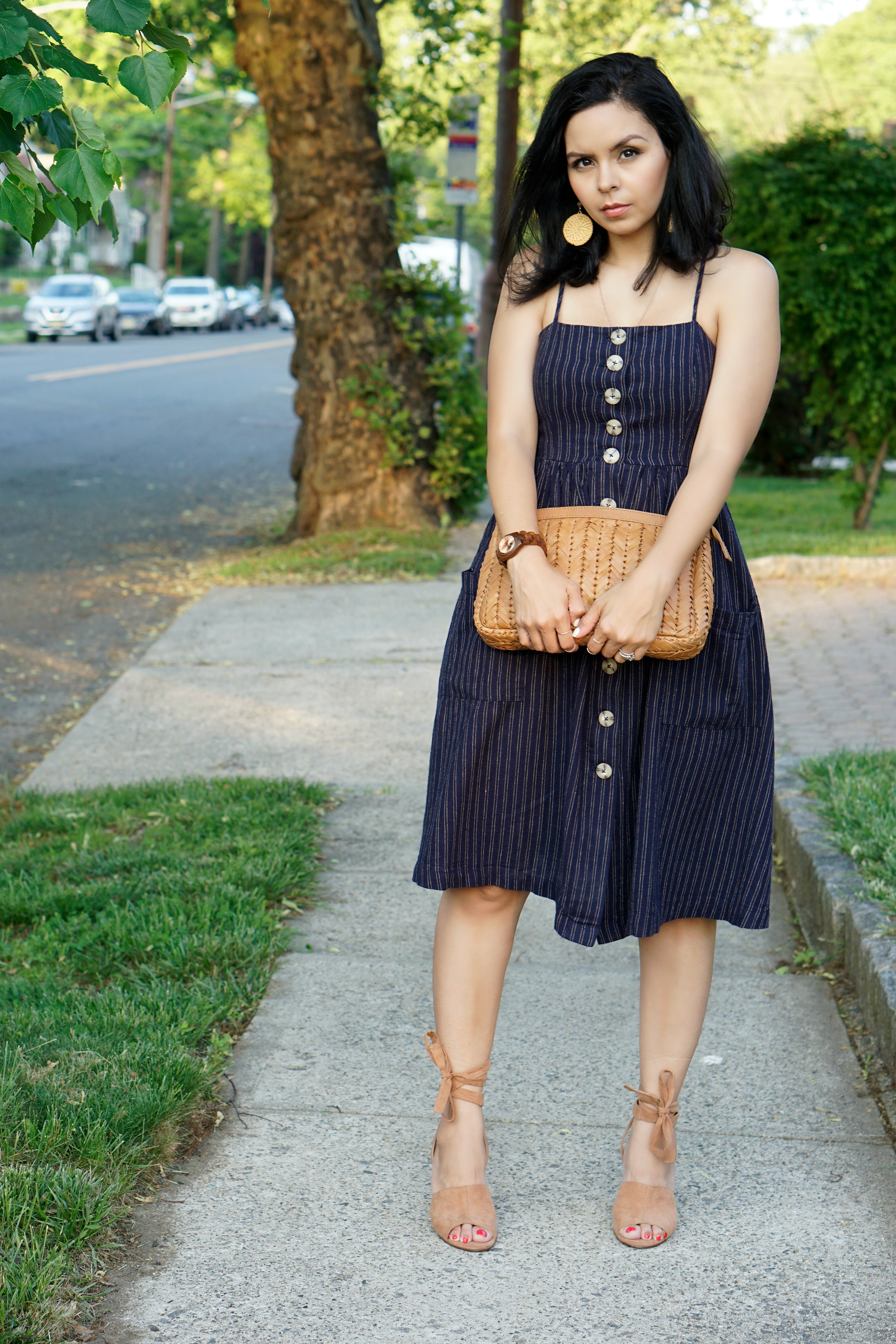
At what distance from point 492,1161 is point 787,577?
19.9 feet

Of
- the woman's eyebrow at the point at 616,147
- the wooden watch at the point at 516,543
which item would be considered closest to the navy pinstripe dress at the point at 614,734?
the wooden watch at the point at 516,543

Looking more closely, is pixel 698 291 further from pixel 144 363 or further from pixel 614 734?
pixel 144 363

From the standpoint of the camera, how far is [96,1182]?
2.31 meters

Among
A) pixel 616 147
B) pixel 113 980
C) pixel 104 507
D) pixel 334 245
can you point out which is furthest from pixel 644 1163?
pixel 104 507

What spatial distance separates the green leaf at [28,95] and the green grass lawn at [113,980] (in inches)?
63.2

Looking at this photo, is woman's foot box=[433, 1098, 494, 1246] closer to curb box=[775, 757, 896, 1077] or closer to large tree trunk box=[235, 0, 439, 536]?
curb box=[775, 757, 896, 1077]

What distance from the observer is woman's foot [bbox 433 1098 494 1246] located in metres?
2.37

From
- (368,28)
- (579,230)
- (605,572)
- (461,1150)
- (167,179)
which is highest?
(167,179)

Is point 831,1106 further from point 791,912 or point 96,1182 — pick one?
point 96,1182

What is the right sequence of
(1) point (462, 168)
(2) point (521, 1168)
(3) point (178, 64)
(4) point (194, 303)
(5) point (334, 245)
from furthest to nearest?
(4) point (194, 303), (1) point (462, 168), (5) point (334, 245), (2) point (521, 1168), (3) point (178, 64)

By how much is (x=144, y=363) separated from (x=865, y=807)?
82.7 ft

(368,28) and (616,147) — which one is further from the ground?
(368,28)

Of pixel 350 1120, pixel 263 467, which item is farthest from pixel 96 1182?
pixel 263 467

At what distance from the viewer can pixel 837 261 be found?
9250 millimetres
